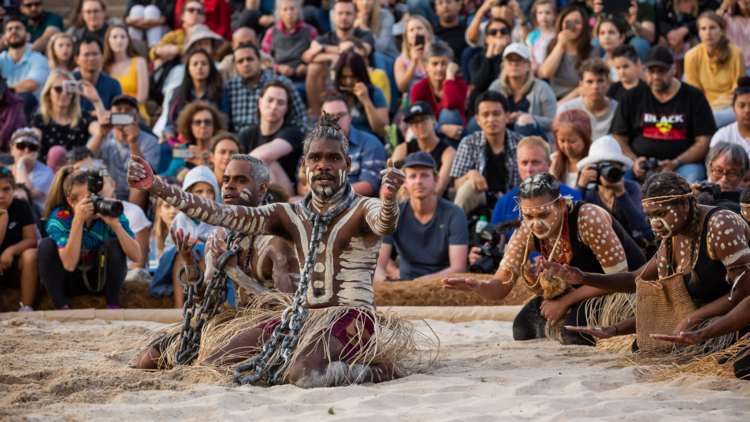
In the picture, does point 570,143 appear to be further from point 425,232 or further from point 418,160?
point 425,232

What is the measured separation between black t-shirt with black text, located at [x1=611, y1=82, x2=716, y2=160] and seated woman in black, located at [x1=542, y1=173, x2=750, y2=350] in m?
3.45

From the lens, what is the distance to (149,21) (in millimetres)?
10711

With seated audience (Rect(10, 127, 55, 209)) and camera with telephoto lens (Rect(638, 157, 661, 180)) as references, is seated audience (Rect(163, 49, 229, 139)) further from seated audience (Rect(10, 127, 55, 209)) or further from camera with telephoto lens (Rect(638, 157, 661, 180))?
camera with telephoto lens (Rect(638, 157, 661, 180))

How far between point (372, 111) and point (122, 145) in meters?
2.67

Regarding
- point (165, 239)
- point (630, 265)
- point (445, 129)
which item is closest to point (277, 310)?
point (630, 265)

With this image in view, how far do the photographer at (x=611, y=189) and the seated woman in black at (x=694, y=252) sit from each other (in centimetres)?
191

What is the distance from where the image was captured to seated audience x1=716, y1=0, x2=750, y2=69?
9.07 metres

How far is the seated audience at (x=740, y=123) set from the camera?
726 centimetres

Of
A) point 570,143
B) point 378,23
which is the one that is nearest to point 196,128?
point 378,23

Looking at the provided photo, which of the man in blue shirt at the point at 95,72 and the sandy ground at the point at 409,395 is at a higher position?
the man in blue shirt at the point at 95,72

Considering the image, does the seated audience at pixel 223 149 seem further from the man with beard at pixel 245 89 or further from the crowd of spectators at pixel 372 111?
the man with beard at pixel 245 89

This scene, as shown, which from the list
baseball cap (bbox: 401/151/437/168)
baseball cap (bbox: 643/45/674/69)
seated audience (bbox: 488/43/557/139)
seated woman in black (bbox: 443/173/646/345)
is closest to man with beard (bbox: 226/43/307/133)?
seated audience (bbox: 488/43/557/139)

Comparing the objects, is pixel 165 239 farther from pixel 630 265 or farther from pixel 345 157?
pixel 630 265

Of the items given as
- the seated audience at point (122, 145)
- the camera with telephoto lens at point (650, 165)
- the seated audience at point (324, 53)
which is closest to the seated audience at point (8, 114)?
the seated audience at point (122, 145)
